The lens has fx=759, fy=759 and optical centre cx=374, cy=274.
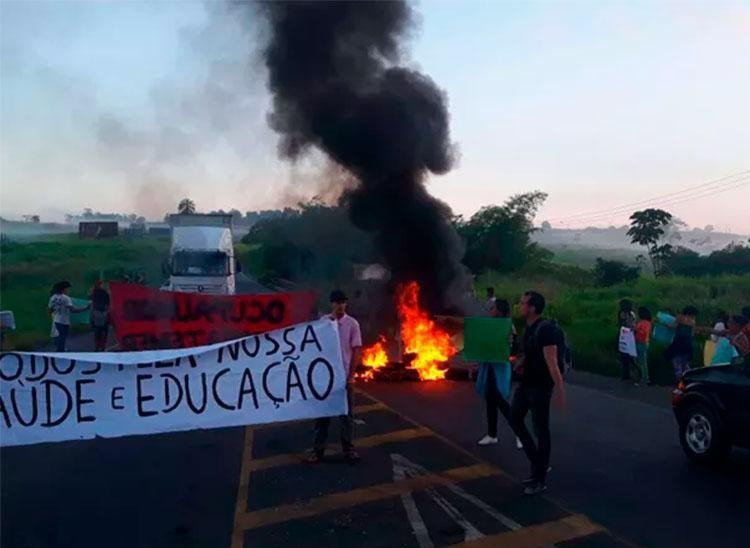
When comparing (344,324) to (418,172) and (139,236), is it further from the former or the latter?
(139,236)

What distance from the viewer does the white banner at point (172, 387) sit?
21.7 feet

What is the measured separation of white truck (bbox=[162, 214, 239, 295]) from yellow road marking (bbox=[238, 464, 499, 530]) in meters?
17.5

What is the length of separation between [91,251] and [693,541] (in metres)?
49.3

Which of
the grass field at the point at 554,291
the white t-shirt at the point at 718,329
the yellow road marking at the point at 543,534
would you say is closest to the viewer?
the yellow road marking at the point at 543,534

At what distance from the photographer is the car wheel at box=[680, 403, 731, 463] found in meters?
7.93

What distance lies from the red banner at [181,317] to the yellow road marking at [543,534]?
206 inches

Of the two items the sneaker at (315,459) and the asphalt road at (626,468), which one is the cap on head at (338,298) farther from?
the asphalt road at (626,468)

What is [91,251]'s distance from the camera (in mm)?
50156

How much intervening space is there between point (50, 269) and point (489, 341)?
3289 cm

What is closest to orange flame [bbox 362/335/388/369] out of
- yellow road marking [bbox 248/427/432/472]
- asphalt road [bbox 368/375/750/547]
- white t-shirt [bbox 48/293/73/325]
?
asphalt road [bbox 368/375/750/547]

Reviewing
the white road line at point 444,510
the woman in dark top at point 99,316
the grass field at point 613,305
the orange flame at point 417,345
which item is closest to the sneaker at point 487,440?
the white road line at point 444,510

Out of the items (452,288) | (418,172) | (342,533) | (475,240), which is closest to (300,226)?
(475,240)

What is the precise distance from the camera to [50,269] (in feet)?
121

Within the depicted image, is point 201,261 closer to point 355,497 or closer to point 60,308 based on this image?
point 60,308
